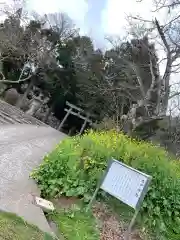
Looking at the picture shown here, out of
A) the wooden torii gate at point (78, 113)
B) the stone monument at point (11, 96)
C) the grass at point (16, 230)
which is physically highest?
the wooden torii gate at point (78, 113)

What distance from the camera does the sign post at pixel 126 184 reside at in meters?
4.85

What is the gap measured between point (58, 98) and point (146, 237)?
23555mm

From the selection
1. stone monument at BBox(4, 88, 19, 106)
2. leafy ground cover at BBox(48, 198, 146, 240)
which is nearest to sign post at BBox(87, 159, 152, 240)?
leafy ground cover at BBox(48, 198, 146, 240)

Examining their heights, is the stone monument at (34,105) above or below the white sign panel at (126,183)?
above

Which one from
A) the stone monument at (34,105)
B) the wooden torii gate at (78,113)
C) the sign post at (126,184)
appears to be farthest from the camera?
the stone monument at (34,105)

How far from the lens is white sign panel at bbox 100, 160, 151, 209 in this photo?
4.88 m

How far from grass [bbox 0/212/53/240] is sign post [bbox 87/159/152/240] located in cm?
124

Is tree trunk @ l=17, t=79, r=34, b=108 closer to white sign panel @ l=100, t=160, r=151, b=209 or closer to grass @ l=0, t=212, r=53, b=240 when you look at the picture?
white sign panel @ l=100, t=160, r=151, b=209

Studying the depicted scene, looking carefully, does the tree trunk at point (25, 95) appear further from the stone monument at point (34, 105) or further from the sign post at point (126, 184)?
the sign post at point (126, 184)

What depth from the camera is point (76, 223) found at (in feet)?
17.1

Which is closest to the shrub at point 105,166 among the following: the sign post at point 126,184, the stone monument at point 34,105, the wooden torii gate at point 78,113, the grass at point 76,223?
the grass at point 76,223

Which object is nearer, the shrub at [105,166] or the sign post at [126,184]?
the sign post at [126,184]

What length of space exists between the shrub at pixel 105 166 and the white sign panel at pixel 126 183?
0.76 meters

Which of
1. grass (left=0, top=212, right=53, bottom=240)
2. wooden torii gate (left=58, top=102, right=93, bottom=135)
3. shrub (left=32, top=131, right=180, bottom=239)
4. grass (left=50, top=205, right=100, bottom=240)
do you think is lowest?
grass (left=0, top=212, right=53, bottom=240)
